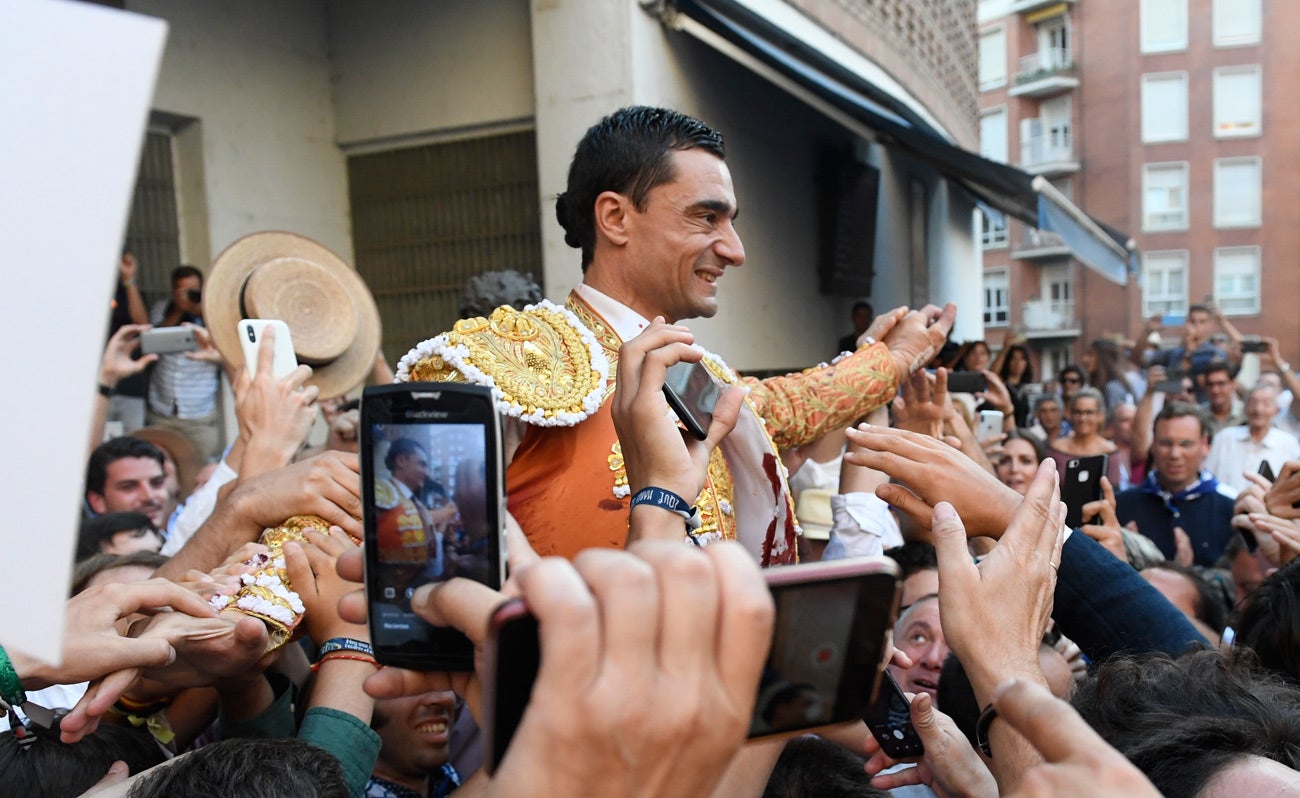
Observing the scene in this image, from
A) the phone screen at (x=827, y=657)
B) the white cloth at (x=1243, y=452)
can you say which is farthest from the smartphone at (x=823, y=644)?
the white cloth at (x=1243, y=452)

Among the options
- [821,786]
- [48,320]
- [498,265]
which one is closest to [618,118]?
[821,786]

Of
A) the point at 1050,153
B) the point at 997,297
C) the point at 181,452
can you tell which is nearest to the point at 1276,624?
the point at 181,452

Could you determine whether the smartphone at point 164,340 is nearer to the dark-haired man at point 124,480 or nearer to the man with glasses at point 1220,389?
the dark-haired man at point 124,480

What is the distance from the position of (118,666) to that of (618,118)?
1379 mm

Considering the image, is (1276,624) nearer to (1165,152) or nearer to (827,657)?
(827,657)

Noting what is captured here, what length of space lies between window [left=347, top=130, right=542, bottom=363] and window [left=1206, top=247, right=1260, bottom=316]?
30.2 m

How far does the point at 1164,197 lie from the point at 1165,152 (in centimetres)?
134

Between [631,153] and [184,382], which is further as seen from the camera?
[184,382]

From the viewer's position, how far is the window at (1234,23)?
30016 mm

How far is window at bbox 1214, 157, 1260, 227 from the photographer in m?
30.5

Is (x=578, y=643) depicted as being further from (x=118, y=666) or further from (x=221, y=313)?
(x=221, y=313)

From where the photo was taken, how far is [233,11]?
556 cm

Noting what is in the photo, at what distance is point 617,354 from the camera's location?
2070mm

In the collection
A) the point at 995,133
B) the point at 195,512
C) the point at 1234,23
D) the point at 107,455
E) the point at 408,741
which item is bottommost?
the point at 408,741
